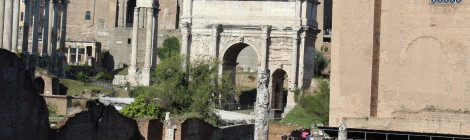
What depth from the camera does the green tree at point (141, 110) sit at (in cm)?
4584

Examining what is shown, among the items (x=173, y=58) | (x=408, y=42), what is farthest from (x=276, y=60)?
(x=408, y=42)

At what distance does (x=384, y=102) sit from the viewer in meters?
38.3

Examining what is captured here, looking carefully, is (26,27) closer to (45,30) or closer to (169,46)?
(45,30)

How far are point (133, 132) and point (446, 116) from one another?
39.7 ft

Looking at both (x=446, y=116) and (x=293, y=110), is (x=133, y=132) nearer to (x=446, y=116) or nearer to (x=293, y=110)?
(x=446, y=116)

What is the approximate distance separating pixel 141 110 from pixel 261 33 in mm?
20006

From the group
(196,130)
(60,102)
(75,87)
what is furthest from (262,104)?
(75,87)

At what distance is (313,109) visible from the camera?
2211 inches

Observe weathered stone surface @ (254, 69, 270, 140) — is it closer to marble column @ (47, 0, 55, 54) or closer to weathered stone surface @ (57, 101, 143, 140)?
weathered stone surface @ (57, 101, 143, 140)

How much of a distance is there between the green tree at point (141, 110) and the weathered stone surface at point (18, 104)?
46.9ft

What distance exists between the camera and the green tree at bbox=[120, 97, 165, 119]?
4584 centimetres

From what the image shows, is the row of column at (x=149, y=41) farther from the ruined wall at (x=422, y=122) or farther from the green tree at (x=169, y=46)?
the ruined wall at (x=422, y=122)

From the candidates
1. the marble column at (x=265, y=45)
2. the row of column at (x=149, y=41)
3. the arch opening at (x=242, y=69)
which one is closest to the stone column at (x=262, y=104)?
the arch opening at (x=242, y=69)

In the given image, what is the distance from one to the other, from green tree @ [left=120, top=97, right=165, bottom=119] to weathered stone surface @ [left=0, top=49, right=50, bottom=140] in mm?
14285
